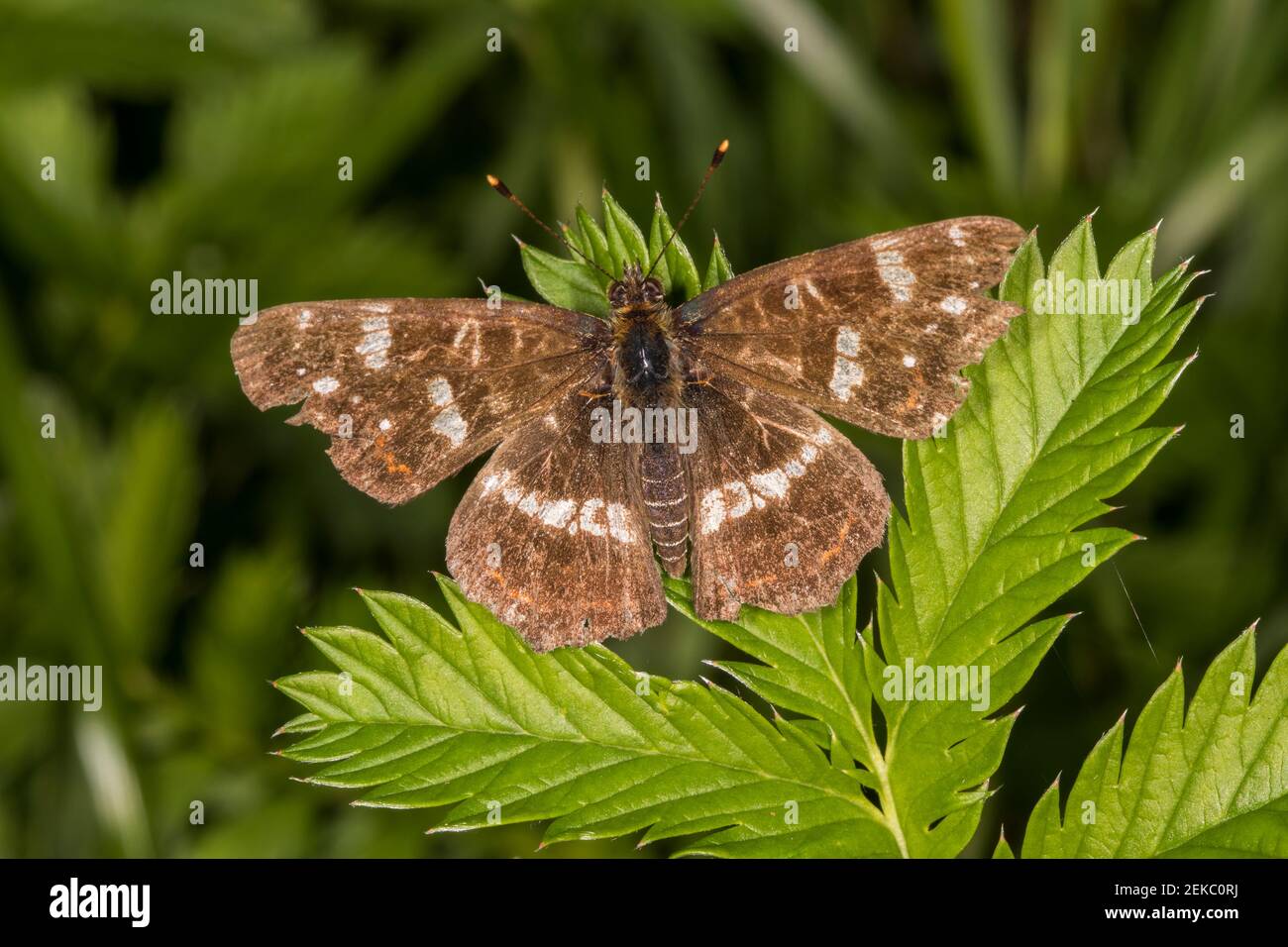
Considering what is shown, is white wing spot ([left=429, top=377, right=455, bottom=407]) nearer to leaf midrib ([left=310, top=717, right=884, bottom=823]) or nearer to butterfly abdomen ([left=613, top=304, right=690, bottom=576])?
butterfly abdomen ([left=613, top=304, right=690, bottom=576])

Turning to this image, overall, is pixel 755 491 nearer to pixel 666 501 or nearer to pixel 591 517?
pixel 666 501

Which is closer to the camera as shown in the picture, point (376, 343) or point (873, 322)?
point (873, 322)

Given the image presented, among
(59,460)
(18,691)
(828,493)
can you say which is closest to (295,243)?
(59,460)

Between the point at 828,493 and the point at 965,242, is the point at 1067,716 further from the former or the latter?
the point at 965,242

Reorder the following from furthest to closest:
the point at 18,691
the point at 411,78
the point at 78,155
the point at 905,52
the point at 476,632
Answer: the point at 905,52
the point at 411,78
the point at 78,155
the point at 18,691
the point at 476,632

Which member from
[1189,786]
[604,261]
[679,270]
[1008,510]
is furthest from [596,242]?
[1189,786]
